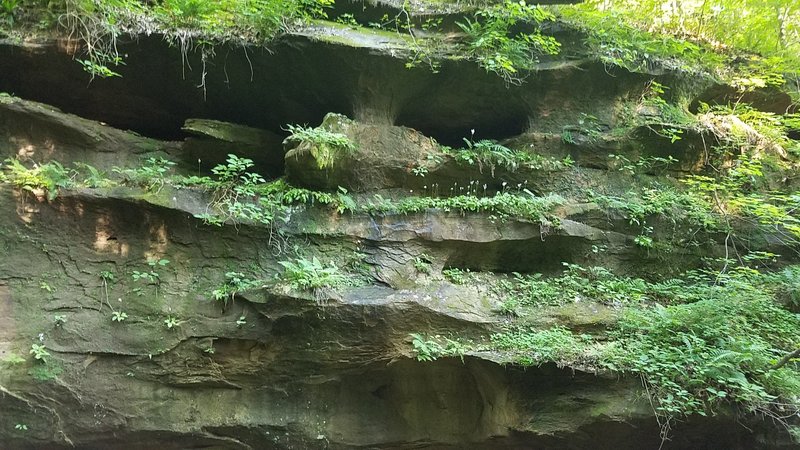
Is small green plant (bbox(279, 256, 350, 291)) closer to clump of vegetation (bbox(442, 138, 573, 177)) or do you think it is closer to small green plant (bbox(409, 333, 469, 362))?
small green plant (bbox(409, 333, 469, 362))

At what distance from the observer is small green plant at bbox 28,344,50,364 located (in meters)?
5.36

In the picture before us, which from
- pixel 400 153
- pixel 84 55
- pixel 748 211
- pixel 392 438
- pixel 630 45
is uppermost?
pixel 630 45

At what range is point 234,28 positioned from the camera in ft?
23.3

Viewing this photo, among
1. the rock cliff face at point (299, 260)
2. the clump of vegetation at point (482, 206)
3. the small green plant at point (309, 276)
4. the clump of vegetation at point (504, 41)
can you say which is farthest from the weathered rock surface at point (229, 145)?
the clump of vegetation at point (504, 41)

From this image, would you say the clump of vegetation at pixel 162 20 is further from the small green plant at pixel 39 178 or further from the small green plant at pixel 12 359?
the small green plant at pixel 12 359

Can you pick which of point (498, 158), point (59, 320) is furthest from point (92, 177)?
point (498, 158)

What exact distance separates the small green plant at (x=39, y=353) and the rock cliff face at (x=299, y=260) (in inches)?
0.8

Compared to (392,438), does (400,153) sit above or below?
above

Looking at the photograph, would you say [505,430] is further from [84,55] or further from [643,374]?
[84,55]

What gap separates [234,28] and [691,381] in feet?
24.4

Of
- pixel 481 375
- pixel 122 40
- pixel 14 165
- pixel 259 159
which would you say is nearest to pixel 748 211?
pixel 481 375

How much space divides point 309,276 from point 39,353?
10.1 ft

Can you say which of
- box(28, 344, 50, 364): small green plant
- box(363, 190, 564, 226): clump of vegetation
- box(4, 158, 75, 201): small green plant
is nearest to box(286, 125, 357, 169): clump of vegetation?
box(363, 190, 564, 226): clump of vegetation

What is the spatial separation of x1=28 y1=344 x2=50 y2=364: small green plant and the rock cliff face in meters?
0.02
